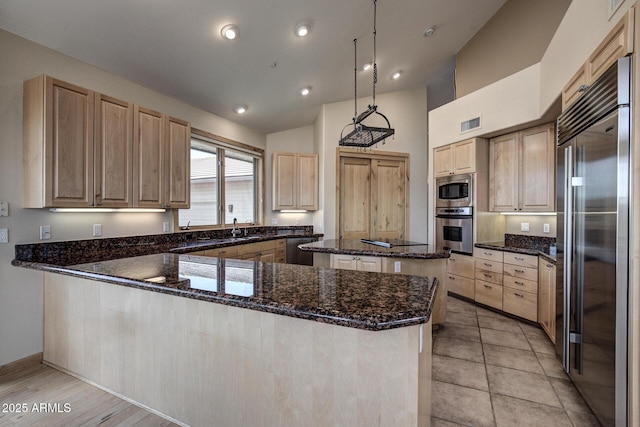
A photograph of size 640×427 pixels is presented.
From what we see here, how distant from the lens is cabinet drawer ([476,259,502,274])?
3665mm

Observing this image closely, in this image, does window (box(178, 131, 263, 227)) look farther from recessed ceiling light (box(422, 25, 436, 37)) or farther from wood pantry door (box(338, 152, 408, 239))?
recessed ceiling light (box(422, 25, 436, 37))

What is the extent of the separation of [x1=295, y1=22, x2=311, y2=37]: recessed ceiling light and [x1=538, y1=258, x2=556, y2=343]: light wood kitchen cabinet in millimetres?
3428

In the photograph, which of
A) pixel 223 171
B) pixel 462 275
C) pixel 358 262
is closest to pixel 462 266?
pixel 462 275

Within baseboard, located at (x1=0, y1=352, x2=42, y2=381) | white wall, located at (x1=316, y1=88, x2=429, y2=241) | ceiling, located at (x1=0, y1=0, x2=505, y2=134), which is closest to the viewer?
baseboard, located at (x1=0, y1=352, x2=42, y2=381)

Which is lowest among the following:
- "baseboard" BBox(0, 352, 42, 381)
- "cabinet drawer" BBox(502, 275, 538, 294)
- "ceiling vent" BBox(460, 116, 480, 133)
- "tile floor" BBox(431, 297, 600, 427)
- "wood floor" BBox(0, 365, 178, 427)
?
"tile floor" BBox(431, 297, 600, 427)

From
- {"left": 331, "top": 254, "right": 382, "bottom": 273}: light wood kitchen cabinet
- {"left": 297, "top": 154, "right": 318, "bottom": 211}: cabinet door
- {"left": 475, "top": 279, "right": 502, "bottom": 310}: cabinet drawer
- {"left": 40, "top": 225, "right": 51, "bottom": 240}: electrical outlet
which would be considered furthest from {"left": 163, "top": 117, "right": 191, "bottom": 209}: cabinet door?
{"left": 475, "top": 279, "right": 502, "bottom": 310}: cabinet drawer

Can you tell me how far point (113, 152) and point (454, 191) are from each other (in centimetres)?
422

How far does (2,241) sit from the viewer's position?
218 centimetres

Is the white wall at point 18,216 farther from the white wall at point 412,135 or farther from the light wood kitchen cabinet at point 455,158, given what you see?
the light wood kitchen cabinet at point 455,158

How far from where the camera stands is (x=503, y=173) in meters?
3.93

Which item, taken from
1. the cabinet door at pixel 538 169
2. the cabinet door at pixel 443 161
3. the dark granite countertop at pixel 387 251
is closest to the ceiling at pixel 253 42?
the cabinet door at pixel 443 161

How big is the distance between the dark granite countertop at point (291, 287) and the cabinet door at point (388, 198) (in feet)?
12.8

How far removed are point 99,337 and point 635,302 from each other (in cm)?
302

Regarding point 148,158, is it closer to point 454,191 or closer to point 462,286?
point 454,191
